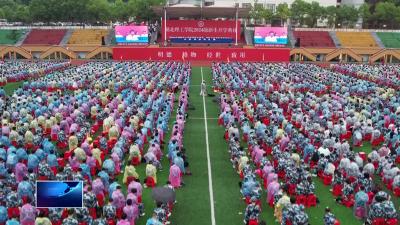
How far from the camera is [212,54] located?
4591cm

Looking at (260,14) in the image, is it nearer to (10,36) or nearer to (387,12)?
(387,12)

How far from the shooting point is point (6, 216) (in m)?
10.1

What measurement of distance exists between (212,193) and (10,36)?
5055 centimetres

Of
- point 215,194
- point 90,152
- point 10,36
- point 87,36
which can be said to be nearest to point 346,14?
point 87,36

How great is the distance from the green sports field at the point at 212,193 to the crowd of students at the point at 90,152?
0.35 metres

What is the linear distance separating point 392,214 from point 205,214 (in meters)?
4.29

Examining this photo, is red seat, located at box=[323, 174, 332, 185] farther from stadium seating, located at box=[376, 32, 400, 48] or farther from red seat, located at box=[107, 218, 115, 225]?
stadium seating, located at box=[376, 32, 400, 48]

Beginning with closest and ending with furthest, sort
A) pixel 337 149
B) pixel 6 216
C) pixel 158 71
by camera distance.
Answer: pixel 6 216, pixel 337 149, pixel 158 71

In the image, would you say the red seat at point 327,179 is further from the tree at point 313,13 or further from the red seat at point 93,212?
the tree at point 313,13

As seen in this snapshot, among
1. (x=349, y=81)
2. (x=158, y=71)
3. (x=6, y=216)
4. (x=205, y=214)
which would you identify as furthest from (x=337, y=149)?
(x=158, y=71)

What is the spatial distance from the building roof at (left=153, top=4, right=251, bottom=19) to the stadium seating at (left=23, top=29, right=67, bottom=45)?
12.4 m

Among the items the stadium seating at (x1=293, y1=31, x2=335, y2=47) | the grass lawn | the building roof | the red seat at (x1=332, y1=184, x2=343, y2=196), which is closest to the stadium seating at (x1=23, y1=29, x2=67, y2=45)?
the building roof

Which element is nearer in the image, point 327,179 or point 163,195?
point 163,195

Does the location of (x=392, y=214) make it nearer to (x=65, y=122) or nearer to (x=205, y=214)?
(x=205, y=214)
